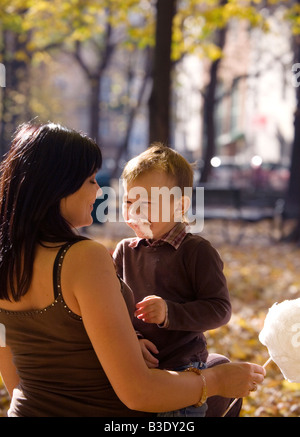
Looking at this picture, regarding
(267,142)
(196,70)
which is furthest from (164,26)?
(267,142)

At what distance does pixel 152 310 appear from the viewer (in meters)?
2.12

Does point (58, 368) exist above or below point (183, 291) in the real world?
below

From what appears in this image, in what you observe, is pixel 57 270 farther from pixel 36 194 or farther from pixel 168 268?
pixel 168 268

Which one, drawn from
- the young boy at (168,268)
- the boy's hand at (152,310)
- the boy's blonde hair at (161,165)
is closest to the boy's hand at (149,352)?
the young boy at (168,268)

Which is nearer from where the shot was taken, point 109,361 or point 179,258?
point 109,361

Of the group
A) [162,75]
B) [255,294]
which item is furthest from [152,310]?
[255,294]

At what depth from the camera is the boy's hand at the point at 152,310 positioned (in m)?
2.11

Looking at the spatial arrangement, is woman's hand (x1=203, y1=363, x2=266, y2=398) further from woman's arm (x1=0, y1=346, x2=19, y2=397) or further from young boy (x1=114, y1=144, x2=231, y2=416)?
woman's arm (x1=0, y1=346, x2=19, y2=397)

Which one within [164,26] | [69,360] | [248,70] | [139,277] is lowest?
[69,360]

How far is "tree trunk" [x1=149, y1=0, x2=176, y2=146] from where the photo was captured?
7.29 m

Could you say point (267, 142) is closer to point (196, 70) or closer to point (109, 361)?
point (196, 70)

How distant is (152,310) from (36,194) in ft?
1.85
